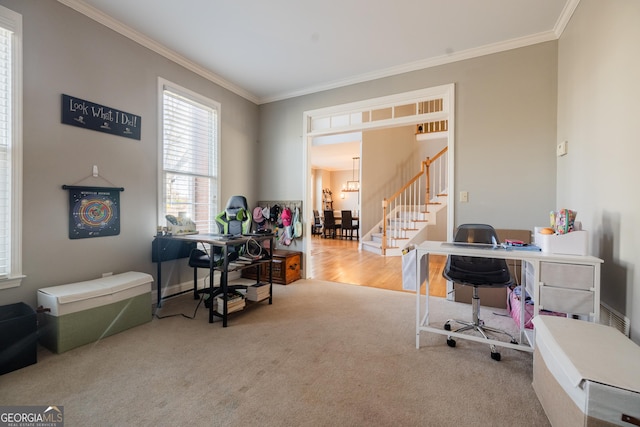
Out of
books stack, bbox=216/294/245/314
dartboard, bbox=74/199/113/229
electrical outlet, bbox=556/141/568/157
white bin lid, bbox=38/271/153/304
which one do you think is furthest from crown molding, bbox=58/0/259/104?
electrical outlet, bbox=556/141/568/157

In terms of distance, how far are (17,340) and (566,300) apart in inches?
143

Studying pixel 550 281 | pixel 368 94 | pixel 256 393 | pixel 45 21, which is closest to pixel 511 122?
pixel 368 94

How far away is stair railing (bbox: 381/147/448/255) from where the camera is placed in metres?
6.52

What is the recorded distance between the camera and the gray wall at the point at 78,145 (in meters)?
2.23

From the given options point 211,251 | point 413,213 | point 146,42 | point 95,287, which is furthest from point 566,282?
point 413,213

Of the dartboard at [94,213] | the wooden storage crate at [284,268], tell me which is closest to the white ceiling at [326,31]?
the dartboard at [94,213]

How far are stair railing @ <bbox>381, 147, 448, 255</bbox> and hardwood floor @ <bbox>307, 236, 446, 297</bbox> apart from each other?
732mm

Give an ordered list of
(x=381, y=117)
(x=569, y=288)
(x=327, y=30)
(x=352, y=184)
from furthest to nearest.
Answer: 1. (x=352, y=184)
2. (x=381, y=117)
3. (x=327, y=30)
4. (x=569, y=288)

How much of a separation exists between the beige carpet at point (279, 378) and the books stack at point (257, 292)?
368 mm

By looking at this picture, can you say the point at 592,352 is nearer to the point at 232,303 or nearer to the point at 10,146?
the point at 232,303

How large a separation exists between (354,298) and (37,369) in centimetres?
281

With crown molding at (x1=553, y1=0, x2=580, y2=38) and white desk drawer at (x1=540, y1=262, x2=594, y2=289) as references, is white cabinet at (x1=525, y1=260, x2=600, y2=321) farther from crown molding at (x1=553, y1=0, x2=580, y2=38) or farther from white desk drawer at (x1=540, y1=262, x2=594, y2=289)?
crown molding at (x1=553, y1=0, x2=580, y2=38)

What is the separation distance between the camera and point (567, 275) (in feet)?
5.69

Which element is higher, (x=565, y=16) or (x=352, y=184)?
(x=565, y=16)
